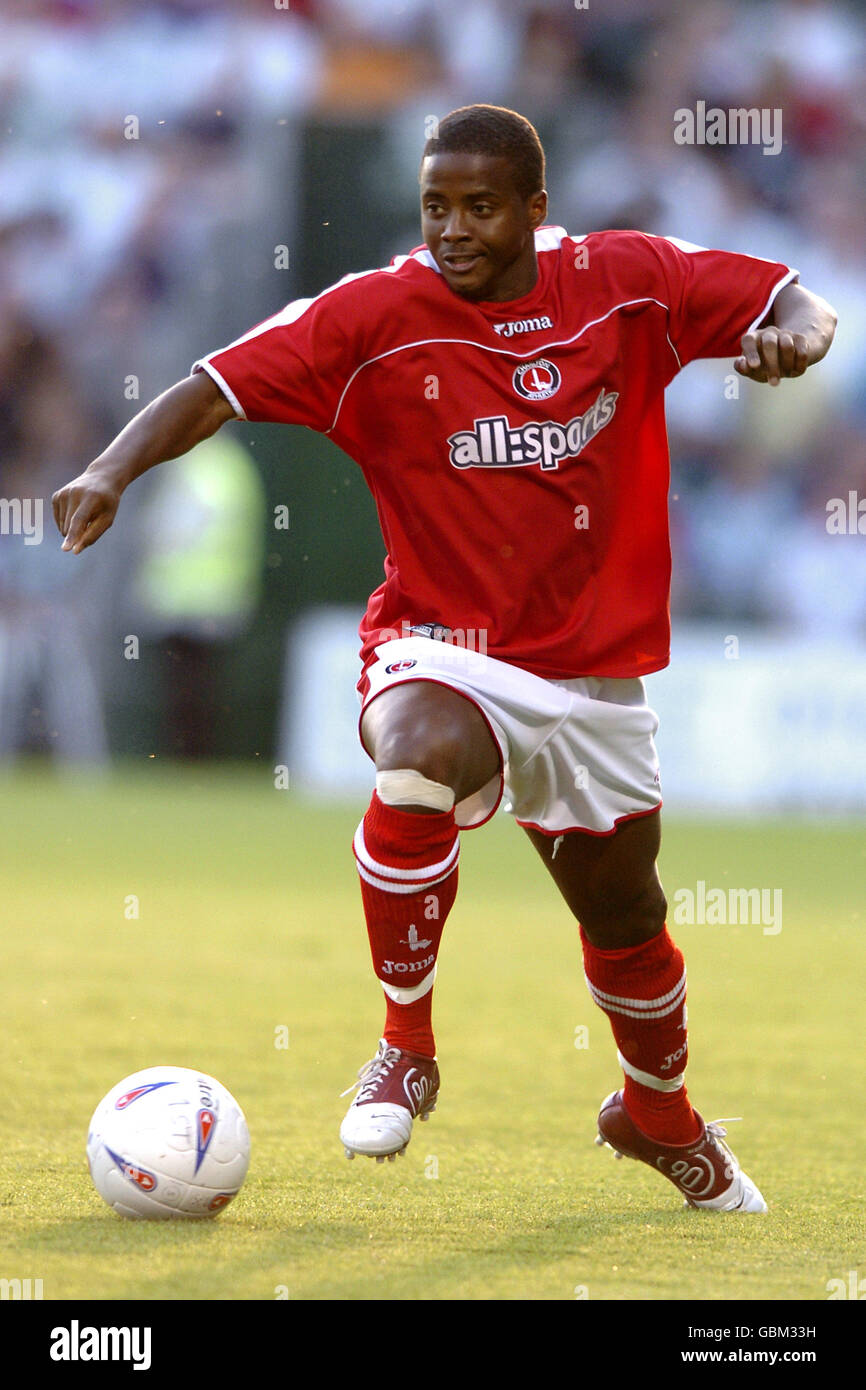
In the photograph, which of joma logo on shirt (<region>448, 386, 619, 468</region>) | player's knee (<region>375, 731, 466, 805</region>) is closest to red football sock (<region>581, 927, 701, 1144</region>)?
player's knee (<region>375, 731, 466, 805</region>)

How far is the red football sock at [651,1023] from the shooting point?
12.8ft

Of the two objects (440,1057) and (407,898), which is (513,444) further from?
(440,1057)

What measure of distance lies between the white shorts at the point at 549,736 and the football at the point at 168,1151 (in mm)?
709

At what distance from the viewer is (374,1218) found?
3457mm

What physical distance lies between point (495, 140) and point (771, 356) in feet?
2.20

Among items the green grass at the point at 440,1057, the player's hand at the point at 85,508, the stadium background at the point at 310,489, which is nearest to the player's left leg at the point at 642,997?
the green grass at the point at 440,1057

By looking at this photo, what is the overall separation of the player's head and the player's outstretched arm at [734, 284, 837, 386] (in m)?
0.50

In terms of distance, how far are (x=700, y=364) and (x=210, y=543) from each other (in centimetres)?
356

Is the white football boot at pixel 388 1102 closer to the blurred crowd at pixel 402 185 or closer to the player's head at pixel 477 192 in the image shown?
the player's head at pixel 477 192

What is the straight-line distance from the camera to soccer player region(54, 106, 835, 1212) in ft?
11.3

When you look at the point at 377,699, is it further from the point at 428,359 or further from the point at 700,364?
the point at 700,364

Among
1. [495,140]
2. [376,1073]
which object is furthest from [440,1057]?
[495,140]

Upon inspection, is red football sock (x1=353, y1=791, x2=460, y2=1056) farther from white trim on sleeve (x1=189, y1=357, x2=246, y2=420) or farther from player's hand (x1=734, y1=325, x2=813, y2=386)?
player's hand (x1=734, y1=325, x2=813, y2=386)
